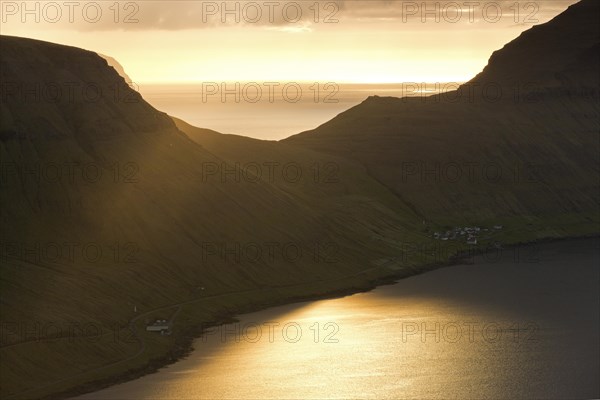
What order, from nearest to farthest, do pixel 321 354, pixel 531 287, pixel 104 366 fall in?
pixel 104 366 → pixel 321 354 → pixel 531 287

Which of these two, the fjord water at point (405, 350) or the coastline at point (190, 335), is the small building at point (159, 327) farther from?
the fjord water at point (405, 350)

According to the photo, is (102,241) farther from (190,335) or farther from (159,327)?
(190,335)

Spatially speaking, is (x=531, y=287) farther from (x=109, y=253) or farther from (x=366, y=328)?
(x=109, y=253)

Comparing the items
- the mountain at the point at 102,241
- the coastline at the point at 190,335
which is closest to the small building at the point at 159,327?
the mountain at the point at 102,241

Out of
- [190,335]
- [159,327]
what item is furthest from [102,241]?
[190,335]

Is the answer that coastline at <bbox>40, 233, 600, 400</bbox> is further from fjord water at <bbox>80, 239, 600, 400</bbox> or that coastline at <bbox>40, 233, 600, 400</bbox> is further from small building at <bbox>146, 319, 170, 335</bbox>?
small building at <bbox>146, 319, 170, 335</bbox>

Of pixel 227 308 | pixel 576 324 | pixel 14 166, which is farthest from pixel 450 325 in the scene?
pixel 14 166
